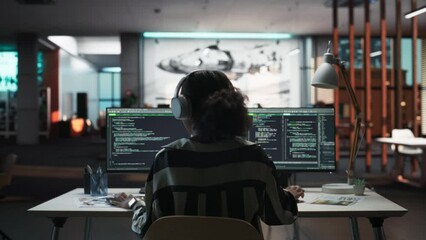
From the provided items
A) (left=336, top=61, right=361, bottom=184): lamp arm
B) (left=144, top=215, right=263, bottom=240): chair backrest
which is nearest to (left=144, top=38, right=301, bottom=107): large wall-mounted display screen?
(left=336, top=61, right=361, bottom=184): lamp arm

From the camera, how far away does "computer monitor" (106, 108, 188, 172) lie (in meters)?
2.81

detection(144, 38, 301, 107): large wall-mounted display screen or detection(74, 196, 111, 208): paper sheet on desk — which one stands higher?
detection(144, 38, 301, 107): large wall-mounted display screen

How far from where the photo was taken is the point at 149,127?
111 inches

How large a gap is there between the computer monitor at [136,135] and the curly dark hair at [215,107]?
1114mm

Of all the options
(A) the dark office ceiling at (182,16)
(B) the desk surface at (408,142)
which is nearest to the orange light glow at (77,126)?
(A) the dark office ceiling at (182,16)

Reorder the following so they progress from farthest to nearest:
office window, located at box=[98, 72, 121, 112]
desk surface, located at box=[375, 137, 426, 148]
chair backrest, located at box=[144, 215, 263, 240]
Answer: office window, located at box=[98, 72, 121, 112], desk surface, located at box=[375, 137, 426, 148], chair backrest, located at box=[144, 215, 263, 240]

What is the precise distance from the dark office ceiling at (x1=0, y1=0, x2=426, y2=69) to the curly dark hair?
10.5 meters

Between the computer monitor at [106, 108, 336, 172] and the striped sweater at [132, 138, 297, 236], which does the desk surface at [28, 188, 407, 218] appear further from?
the striped sweater at [132, 138, 297, 236]

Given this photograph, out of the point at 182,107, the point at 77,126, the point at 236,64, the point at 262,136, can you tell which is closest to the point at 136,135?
the point at 262,136

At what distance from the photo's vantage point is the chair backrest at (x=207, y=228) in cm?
151

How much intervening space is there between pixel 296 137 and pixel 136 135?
2.86 ft

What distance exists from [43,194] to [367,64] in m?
6.32

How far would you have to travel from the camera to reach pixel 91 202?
256 centimetres

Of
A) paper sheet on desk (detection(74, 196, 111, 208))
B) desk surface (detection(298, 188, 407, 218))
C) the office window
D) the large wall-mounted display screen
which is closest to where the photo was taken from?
desk surface (detection(298, 188, 407, 218))
